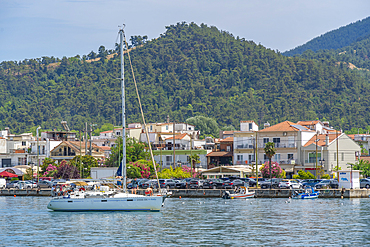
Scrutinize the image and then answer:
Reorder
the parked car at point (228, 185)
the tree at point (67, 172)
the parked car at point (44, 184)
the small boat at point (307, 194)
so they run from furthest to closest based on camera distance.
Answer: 1. the tree at point (67, 172)
2. the parked car at point (44, 184)
3. the parked car at point (228, 185)
4. the small boat at point (307, 194)

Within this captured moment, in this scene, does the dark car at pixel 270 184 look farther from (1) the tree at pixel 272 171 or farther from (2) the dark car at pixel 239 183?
(1) the tree at pixel 272 171

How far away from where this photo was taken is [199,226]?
163 feet

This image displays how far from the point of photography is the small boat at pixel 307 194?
78125 mm

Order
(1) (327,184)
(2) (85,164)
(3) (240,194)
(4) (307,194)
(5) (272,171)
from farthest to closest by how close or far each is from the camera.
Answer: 1. (2) (85,164)
2. (5) (272,171)
3. (1) (327,184)
4. (3) (240,194)
5. (4) (307,194)

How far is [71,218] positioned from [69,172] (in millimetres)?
51964

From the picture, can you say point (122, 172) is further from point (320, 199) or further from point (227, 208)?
point (320, 199)

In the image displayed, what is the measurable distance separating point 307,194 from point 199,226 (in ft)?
108

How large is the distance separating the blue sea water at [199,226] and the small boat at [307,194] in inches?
314

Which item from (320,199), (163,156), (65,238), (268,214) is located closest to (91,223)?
(65,238)

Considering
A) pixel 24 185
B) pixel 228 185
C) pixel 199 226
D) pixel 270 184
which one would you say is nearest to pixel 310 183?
pixel 270 184

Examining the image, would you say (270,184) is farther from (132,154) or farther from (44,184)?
(44,184)

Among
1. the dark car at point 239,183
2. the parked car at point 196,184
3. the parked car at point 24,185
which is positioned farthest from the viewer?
the parked car at point 24,185

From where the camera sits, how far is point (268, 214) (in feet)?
193

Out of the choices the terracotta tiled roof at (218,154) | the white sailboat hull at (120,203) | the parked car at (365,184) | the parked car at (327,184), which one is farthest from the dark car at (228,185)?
the terracotta tiled roof at (218,154)
